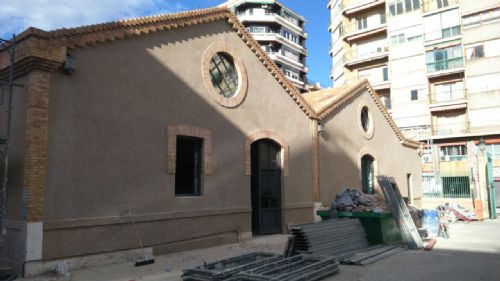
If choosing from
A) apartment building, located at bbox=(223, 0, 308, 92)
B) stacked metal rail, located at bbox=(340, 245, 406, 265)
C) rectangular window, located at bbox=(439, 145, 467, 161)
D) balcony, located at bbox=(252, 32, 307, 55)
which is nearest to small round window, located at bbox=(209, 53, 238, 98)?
stacked metal rail, located at bbox=(340, 245, 406, 265)

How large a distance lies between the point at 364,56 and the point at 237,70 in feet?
120

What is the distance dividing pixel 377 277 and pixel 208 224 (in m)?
5.05

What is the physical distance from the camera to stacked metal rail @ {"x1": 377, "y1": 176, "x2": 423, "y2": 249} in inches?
466

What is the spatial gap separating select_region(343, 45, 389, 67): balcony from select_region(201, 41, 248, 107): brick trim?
35208 millimetres

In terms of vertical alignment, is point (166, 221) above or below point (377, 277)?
above

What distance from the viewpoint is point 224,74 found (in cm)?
1297

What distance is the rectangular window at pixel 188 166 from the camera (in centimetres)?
1113

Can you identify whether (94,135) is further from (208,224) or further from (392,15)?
(392,15)

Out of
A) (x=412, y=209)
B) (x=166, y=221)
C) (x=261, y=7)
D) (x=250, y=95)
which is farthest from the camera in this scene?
(x=261, y=7)

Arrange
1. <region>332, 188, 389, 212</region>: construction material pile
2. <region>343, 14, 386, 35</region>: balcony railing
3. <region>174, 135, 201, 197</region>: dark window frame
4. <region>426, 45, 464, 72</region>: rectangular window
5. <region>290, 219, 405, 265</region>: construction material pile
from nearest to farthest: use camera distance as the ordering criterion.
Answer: <region>290, 219, 405, 265</region>: construction material pile < <region>174, 135, 201, 197</region>: dark window frame < <region>332, 188, 389, 212</region>: construction material pile < <region>426, 45, 464, 72</region>: rectangular window < <region>343, 14, 386, 35</region>: balcony railing

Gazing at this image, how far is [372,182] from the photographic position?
2062 centimetres

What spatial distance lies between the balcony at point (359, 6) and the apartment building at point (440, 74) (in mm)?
115

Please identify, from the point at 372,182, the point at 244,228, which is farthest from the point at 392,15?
the point at 244,228

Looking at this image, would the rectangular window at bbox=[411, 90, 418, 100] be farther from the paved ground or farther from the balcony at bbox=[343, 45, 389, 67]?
the paved ground
